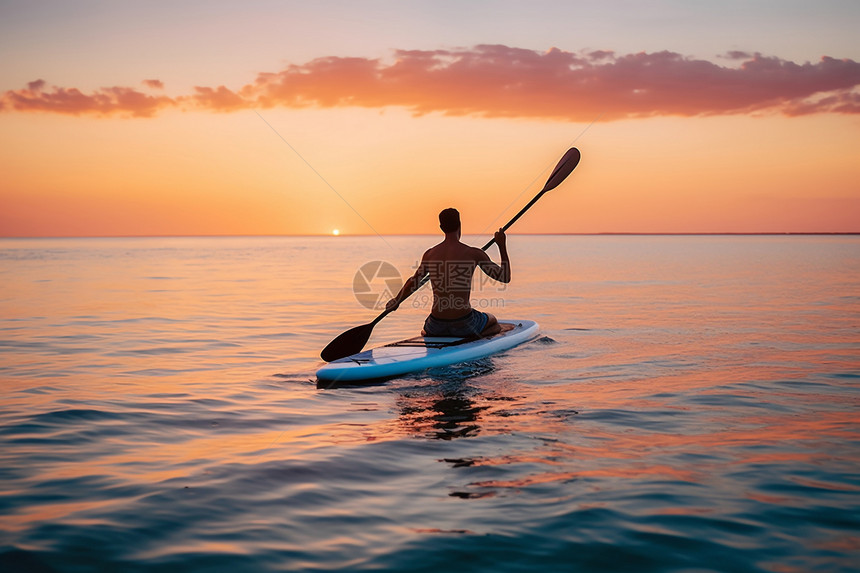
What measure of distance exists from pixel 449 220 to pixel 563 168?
397cm

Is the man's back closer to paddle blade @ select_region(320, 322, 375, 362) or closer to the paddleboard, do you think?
the paddleboard

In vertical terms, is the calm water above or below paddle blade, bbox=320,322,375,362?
below

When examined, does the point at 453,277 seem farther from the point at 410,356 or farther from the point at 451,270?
the point at 410,356

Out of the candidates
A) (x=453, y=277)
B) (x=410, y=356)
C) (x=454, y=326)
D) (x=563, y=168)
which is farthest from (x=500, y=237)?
(x=563, y=168)

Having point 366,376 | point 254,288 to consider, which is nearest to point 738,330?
point 366,376

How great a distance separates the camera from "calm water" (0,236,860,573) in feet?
12.7

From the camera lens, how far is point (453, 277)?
31.3 ft

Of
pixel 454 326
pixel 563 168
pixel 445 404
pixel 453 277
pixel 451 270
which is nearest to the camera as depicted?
pixel 445 404

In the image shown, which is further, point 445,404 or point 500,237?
point 500,237

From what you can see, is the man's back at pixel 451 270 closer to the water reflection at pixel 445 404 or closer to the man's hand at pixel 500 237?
the man's hand at pixel 500 237

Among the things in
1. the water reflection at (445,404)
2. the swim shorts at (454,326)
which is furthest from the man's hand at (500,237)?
the water reflection at (445,404)

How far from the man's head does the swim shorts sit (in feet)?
5.50

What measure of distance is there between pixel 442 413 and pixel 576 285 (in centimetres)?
2156

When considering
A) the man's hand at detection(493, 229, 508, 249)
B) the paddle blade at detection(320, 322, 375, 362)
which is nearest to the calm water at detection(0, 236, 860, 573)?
the paddle blade at detection(320, 322, 375, 362)
